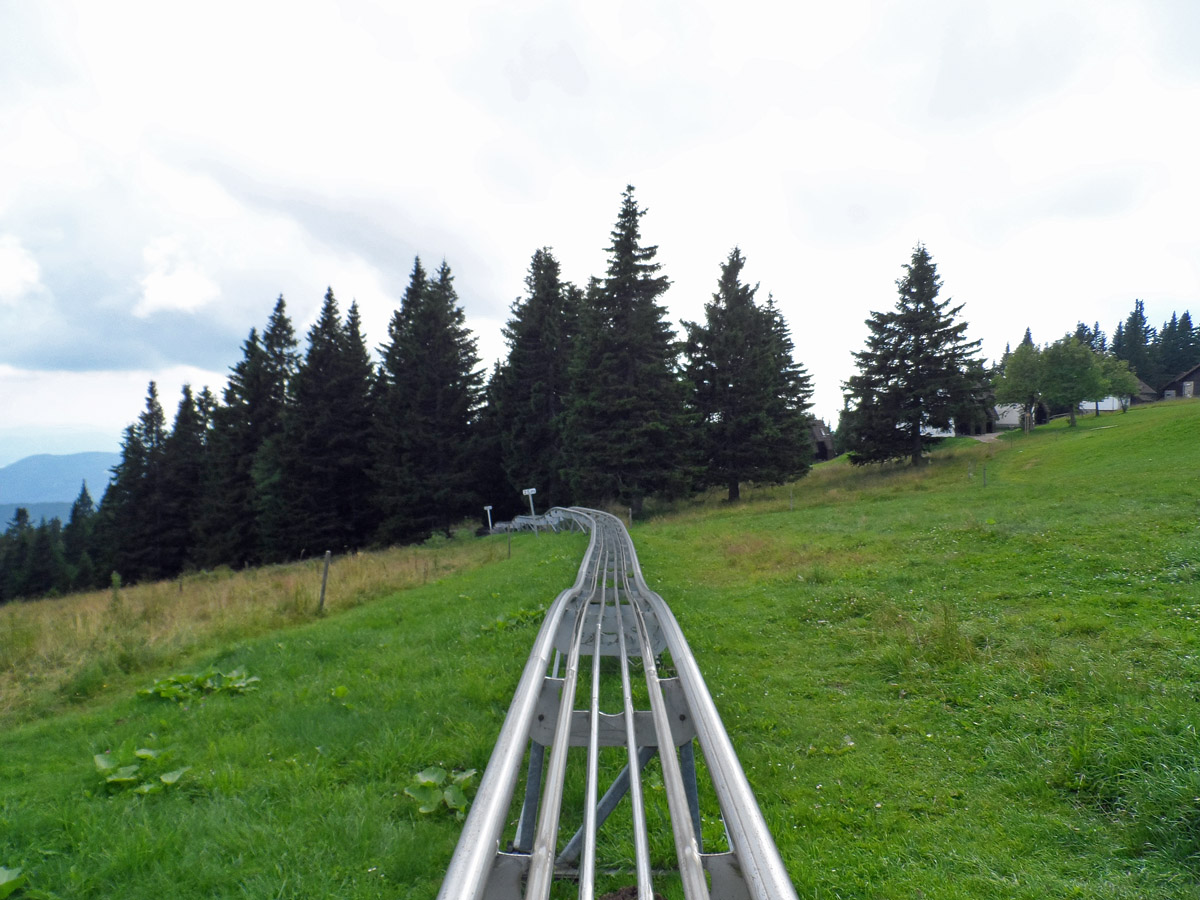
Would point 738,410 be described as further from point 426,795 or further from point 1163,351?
point 1163,351

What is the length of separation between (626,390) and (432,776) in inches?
1043

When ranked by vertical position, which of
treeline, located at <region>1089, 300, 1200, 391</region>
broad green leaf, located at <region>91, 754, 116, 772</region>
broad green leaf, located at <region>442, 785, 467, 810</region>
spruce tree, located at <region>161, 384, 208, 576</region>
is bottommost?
broad green leaf, located at <region>442, 785, 467, 810</region>

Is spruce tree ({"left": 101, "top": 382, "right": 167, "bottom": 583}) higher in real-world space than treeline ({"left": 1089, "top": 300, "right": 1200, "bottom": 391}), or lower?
lower

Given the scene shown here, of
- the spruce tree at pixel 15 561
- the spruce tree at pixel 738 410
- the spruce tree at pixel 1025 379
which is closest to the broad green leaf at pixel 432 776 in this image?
the spruce tree at pixel 738 410

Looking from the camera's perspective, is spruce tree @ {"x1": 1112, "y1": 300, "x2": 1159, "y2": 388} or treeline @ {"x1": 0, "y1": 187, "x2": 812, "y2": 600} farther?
spruce tree @ {"x1": 1112, "y1": 300, "x2": 1159, "y2": 388}

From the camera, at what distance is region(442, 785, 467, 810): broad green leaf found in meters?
3.91

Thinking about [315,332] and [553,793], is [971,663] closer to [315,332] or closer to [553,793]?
[553,793]

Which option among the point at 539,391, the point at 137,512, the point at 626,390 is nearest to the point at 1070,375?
the point at 626,390

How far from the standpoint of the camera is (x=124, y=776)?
4.30 metres

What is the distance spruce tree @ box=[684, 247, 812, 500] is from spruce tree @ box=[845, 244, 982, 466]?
381 cm

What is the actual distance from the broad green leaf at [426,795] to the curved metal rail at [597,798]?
733mm

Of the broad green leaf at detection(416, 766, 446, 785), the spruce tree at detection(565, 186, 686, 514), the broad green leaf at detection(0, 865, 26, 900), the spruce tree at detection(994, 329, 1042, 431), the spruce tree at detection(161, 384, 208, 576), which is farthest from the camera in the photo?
the spruce tree at detection(994, 329, 1042, 431)

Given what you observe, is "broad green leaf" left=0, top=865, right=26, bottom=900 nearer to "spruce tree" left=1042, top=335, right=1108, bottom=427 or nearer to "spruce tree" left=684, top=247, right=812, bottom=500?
"spruce tree" left=684, top=247, right=812, bottom=500

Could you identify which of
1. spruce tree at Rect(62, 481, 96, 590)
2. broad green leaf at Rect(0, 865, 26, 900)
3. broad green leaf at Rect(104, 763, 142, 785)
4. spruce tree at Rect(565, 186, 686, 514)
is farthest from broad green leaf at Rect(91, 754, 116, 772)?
spruce tree at Rect(62, 481, 96, 590)
